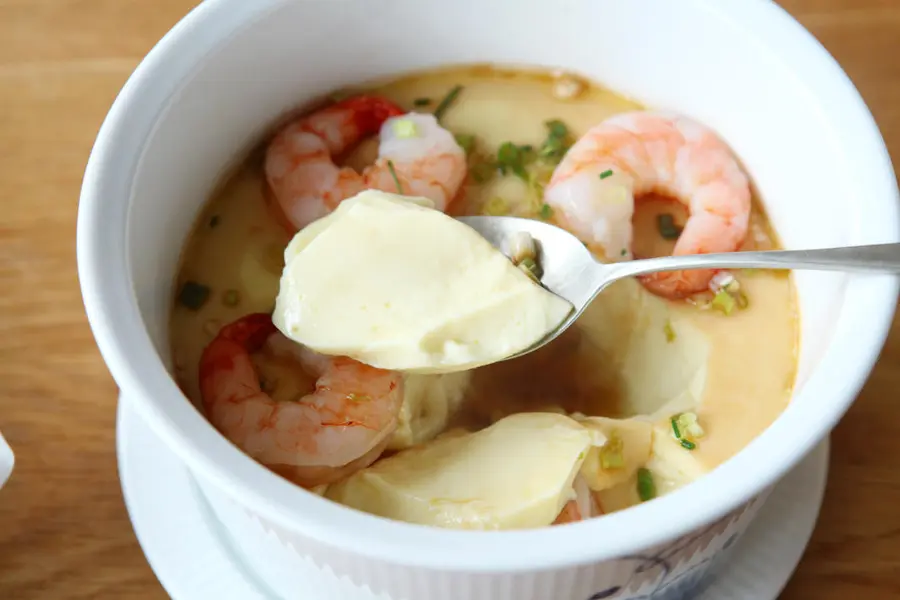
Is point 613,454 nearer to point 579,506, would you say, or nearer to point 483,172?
point 579,506

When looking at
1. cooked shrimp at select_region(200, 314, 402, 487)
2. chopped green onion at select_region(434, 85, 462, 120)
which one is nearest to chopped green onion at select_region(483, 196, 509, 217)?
chopped green onion at select_region(434, 85, 462, 120)

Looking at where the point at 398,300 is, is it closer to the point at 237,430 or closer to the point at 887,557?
the point at 237,430

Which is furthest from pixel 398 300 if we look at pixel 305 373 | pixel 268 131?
pixel 268 131

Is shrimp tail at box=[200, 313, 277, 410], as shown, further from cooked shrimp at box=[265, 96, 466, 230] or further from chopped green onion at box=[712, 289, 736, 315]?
chopped green onion at box=[712, 289, 736, 315]

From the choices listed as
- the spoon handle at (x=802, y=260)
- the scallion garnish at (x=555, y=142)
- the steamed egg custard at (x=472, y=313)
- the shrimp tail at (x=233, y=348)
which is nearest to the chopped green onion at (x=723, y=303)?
the steamed egg custard at (x=472, y=313)

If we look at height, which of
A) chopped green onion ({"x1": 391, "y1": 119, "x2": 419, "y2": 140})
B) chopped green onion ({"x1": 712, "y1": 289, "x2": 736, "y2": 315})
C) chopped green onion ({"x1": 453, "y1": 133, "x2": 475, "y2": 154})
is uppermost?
chopped green onion ({"x1": 391, "y1": 119, "x2": 419, "y2": 140})

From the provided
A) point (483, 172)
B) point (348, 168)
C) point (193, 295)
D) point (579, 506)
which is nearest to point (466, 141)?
point (483, 172)
